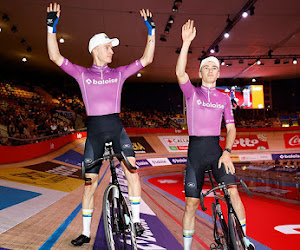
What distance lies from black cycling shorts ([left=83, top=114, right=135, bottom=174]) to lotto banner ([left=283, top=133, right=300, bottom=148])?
74.0 feet

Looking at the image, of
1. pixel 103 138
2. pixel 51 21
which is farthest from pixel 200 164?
pixel 51 21

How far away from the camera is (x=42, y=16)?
13.7 meters

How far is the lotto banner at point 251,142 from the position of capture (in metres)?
22.4

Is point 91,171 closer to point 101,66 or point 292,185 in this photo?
point 101,66

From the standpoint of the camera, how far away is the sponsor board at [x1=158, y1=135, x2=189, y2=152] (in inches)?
827

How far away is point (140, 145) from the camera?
20188mm

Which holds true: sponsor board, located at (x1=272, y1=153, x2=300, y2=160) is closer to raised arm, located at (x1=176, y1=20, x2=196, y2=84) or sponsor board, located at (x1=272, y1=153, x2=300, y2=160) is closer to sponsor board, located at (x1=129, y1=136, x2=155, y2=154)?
sponsor board, located at (x1=129, y1=136, x2=155, y2=154)

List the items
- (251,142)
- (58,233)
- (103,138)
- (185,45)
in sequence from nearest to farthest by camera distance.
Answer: (185,45) < (103,138) < (58,233) < (251,142)

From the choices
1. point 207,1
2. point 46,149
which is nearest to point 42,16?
point 46,149

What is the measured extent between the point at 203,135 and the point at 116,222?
1282 millimetres

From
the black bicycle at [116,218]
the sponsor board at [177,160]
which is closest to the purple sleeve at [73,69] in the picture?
the black bicycle at [116,218]

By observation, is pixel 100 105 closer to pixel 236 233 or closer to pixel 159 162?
pixel 236 233

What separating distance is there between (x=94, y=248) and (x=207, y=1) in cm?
1126

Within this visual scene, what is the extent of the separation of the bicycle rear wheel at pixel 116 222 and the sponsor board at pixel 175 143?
58.6ft
